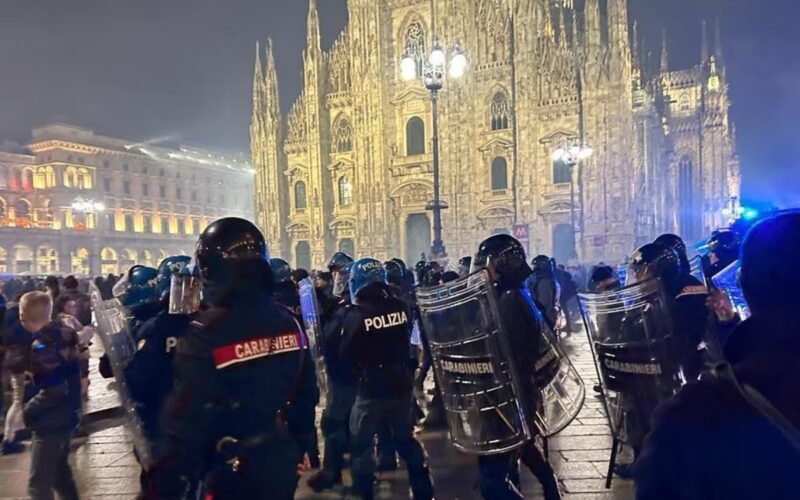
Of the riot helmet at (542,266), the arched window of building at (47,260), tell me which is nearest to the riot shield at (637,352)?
the riot helmet at (542,266)

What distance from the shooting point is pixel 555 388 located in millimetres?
4078

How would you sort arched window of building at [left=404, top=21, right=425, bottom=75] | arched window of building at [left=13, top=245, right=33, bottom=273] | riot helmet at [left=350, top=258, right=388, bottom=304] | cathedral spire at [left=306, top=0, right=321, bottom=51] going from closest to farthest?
riot helmet at [left=350, top=258, right=388, bottom=304] < arched window of building at [left=404, top=21, right=425, bottom=75] < cathedral spire at [left=306, top=0, right=321, bottom=51] < arched window of building at [left=13, top=245, right=33, bottom=273]

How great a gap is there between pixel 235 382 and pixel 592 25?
3295 cm

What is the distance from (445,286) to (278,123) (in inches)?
1524

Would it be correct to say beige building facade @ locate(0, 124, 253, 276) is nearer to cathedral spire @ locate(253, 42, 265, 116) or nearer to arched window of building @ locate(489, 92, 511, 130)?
cathedral spire @ locate(253, 42, 265, 116)

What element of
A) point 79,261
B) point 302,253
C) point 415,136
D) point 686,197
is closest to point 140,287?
point 415,136

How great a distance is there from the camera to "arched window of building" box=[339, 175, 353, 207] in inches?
1497

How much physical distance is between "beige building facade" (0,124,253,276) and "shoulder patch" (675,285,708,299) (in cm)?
4939

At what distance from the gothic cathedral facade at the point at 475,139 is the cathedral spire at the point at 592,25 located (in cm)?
9

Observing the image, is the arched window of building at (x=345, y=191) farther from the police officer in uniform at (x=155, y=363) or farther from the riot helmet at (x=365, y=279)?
the police officer in uniform at (x=155, y=363)

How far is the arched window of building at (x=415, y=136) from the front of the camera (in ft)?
118

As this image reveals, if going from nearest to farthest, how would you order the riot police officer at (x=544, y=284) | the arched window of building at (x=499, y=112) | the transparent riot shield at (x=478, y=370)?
the transparent riot shield at (x=478, y=370), the riot police officer at (x=544, y=284), the arched window of building at (x=499, y=112)

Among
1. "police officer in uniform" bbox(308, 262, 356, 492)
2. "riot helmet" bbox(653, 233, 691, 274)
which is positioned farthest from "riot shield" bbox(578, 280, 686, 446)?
"police officer in uniform" bbox(308, 262, 356, 492)

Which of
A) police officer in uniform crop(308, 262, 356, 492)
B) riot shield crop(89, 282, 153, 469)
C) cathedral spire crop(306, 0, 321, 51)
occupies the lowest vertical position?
police officer in uniform crop(308, 262, 356, 492)
